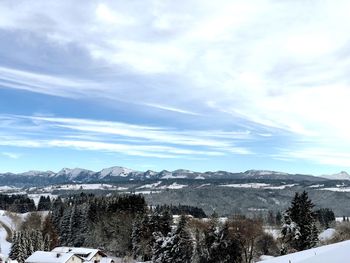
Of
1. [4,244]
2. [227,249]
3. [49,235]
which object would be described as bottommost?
[4,244]

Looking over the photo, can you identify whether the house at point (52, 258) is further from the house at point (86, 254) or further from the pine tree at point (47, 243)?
the pine tree at point (47, 243)

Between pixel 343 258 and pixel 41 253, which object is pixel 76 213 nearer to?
pixel 41 253

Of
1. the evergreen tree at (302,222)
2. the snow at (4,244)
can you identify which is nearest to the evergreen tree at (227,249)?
the evergreen tree at (302,222)

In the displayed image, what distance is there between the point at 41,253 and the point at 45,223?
95.6ft

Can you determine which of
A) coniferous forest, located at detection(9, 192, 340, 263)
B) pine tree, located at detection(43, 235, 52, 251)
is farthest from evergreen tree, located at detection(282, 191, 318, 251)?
pine tree, located at detection(43, 235, 52, 251)

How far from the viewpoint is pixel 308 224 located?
72188mm

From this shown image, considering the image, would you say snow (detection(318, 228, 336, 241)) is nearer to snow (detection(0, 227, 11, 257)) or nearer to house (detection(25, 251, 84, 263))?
house (detection(25, 251, 84, 263))

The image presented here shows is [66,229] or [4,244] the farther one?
[4,244]

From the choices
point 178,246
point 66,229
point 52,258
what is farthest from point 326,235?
point 66,229

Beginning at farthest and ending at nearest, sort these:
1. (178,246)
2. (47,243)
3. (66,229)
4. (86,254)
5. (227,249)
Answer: (66,229) < (47,243) < (86,254) < (178,246) < (227,249)

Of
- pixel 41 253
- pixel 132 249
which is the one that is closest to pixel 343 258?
pixel 41 253

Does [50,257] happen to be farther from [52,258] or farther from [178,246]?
[178,246]

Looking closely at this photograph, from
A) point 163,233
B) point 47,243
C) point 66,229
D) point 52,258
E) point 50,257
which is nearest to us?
point 52,258

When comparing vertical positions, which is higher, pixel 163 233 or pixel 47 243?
pixel 163 233
